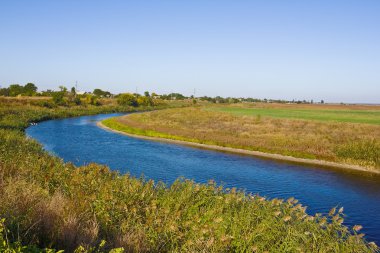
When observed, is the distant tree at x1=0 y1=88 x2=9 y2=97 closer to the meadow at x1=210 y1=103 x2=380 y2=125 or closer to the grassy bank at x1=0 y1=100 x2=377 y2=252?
the meadow at x1=210 y1=103 x2=380 y2=125

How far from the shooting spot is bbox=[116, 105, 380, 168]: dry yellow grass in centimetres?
3662

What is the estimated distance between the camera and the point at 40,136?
47.5m

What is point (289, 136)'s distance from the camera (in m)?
47.6

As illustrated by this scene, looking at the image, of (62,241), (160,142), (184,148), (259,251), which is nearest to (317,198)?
(259,251)

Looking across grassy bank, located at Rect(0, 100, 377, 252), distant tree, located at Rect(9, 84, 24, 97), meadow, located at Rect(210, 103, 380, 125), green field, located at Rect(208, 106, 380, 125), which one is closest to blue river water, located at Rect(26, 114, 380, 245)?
grassy bank, located at Rect(0, 100, 377, 252)

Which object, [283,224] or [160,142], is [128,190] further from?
[160,142]

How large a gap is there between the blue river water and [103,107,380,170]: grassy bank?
4350 millimetres

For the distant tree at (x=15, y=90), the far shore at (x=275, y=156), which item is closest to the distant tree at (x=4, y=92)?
the distant tree at (x=15, y=90)

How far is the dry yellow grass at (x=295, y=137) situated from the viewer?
120 ft

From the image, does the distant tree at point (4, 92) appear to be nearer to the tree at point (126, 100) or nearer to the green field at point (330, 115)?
the tree at point (126, 100)

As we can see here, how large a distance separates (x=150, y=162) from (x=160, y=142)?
15180 mm

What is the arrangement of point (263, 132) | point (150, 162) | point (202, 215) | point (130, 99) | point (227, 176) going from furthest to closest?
point (130, 99) → point (263, 132) → point (150, 162) → point (227, 176) → point (202, 215)

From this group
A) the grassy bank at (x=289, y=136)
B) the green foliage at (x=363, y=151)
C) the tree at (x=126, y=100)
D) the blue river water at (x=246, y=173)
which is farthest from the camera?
the tree at (x=126, y=100)

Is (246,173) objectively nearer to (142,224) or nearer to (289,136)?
(289,136)
